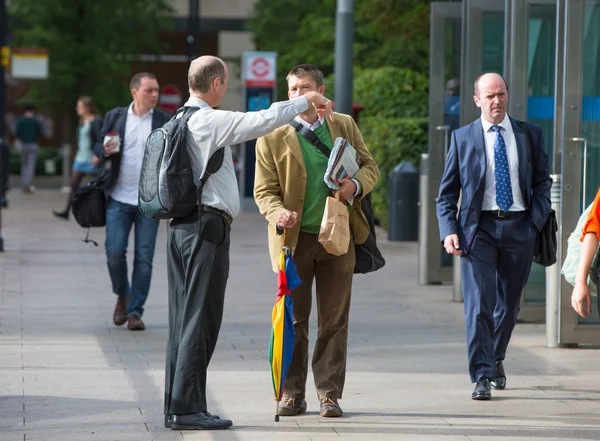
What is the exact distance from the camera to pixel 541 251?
24.1 ft

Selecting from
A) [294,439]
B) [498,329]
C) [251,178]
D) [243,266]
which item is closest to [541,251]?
[498,329]

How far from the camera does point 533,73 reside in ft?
33.9

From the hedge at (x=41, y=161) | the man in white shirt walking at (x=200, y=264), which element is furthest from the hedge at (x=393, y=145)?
the hedge at (x=41, y=161)

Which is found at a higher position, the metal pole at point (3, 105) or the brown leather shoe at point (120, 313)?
the metal pole at point (3, 105)

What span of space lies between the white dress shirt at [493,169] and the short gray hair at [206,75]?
168cm

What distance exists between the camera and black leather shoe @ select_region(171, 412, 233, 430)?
6.36m

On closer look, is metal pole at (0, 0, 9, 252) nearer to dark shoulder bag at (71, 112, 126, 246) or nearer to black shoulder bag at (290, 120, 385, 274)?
dark shoulder bag at (71, 112, 126, 246)

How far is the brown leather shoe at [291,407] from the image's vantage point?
6.71m

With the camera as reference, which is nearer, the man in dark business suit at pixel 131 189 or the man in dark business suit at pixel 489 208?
the man in dark business suit at pixel 489 208

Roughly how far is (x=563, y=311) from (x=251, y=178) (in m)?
15.4

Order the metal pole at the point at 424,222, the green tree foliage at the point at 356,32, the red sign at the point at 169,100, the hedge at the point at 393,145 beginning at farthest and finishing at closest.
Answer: the red sign at the point at 169,100
the green tree foliage at the point at 356,32
the hedge at the point at 393,145
the metal pole at the point at 424,222

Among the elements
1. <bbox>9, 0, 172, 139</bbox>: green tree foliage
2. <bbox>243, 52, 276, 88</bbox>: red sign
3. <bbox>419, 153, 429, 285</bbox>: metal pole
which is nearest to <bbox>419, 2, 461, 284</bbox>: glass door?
<bbox>419, 153, 429, 285</bbox>: metal pole

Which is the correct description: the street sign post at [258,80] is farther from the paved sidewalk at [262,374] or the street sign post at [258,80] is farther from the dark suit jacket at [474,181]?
the dark suit jacket at [474,181]

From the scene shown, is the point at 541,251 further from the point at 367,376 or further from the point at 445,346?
the point at 445,346
